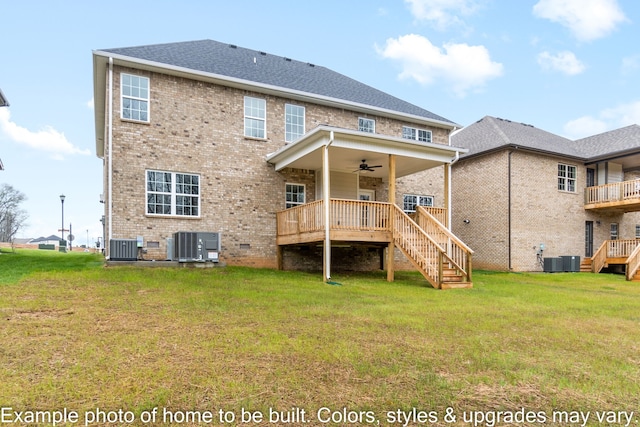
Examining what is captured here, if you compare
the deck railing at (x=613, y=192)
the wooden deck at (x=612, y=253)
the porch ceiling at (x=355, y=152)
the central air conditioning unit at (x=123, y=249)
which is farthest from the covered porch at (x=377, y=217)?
the deck railing at (x=613, y=192)

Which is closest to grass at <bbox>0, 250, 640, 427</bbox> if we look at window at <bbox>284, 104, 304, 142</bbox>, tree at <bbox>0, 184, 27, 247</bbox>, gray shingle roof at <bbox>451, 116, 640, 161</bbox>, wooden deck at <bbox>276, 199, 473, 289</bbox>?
wooden deck at <bbox>276, 199, 473, 289</bbox>

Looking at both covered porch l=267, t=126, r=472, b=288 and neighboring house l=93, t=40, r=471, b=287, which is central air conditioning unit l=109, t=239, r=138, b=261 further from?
covered porch l=267, t=126, r=472, b=288

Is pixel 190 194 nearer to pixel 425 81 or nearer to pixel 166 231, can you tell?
pixel 166 231

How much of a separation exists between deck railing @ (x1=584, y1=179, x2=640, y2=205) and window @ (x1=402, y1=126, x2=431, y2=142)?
10.1 m

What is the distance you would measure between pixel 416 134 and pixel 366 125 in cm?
264

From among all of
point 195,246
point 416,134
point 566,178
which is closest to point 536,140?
point 566,178

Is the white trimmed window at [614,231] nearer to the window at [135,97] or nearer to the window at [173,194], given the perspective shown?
the window at [173,194]

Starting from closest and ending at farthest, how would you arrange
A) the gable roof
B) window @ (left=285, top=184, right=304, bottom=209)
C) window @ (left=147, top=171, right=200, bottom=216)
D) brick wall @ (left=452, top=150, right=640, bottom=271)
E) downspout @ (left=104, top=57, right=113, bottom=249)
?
downspout @ (left=104, top=57, right=113, bottom=249), window @ (left=147, top=171, right=200, bottom=216), the gable roof, window @ (left=285, top=184, right=304, bottom=209), brick wall @ (left=452, top=150, right=640, bottom=271)

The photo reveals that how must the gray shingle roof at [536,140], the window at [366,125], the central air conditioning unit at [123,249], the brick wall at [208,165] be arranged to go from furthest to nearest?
the gray shingle roof at [536,140]
the window at [366,125]
the brick wall at [208,165]
the central air conditioning unit at [123,249]

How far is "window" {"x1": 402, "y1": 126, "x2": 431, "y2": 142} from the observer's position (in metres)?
17.7

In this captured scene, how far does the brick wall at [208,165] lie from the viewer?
1259 centimetres

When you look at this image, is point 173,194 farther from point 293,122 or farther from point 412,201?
point 412,201

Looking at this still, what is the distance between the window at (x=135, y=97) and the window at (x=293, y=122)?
4943 mm

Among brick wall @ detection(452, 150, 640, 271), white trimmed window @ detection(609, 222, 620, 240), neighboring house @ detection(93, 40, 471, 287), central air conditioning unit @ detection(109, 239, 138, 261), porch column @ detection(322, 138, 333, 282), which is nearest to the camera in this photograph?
porch column @ detection(322, 138, 333, 282)
